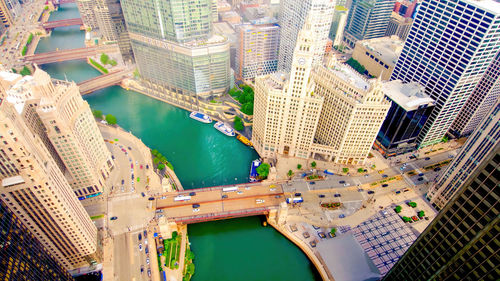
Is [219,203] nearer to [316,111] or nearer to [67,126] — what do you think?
[316,111]

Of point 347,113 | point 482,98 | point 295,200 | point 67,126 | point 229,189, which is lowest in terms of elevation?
point 295,200

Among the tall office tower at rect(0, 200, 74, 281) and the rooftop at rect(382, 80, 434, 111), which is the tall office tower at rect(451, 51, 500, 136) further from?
the tall office tower at rect(0, 200, 74, 281)

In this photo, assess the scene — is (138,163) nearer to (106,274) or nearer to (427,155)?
(106,274)

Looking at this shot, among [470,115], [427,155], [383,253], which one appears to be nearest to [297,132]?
[383,253]

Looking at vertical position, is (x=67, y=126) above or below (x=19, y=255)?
below

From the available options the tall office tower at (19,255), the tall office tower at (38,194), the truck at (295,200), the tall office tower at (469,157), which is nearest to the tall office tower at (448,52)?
the tall office tower at (469,157)

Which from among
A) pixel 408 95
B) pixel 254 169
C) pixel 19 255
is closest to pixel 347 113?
pixel 408 95

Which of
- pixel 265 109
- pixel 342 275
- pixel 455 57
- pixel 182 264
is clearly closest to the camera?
pixel 342 275
